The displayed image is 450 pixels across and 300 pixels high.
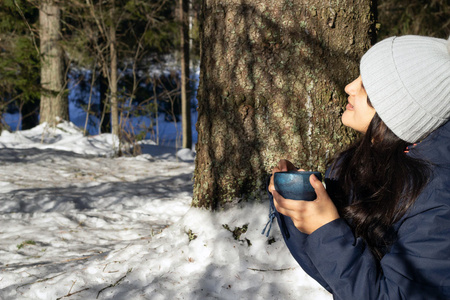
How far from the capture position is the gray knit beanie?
137 cm

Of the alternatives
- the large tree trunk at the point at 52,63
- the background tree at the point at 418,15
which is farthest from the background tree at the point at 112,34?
the background tree at the point at 418,15

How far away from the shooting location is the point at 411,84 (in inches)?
54.5

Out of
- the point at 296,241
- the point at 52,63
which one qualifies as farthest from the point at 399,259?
the point at 52,63

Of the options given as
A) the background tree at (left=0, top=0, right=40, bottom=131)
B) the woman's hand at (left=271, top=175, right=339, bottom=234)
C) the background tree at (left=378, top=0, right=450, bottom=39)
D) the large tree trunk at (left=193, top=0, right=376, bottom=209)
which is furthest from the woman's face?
the background tree at (left=0, top=0, right=40, bottom=131)

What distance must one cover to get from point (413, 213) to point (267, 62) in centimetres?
134

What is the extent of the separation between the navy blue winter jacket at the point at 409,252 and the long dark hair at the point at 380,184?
4 cm

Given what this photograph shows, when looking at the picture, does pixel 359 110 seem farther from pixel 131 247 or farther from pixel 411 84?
pixel 131 247

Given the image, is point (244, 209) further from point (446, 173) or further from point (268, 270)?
point (446, 173)

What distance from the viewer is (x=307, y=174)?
150 cm

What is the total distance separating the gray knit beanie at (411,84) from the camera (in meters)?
1.37

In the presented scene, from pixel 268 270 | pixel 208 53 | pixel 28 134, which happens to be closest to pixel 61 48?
pixel 28 134

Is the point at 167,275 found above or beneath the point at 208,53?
beneath

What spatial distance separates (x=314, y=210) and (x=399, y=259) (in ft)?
0.98

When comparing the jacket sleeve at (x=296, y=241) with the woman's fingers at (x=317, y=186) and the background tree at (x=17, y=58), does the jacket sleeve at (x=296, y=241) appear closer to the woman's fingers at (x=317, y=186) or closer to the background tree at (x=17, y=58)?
the woman's fingers at (x=317, y=186)
